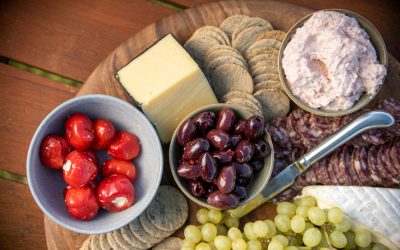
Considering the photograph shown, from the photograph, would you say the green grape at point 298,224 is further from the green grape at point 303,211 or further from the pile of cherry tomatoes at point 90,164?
the pile of cherry tomatoes at point 90,164

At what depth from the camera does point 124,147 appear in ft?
4.35

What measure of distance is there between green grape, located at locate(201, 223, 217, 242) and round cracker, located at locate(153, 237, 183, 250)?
0.09 meters

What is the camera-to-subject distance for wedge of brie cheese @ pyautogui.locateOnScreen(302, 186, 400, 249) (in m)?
1.34

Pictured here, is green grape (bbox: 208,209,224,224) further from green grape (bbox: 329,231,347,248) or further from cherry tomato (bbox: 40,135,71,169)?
cherry tomato (bbox: 40,135,71,169)

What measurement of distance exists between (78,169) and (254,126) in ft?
1.42

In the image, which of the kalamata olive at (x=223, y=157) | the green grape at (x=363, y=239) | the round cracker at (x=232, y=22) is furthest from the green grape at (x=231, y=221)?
the round cracker at (x=232, y=22)

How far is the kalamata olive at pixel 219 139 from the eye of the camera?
126 cm

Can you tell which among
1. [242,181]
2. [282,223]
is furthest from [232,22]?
[282,223]

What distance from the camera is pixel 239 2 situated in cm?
148

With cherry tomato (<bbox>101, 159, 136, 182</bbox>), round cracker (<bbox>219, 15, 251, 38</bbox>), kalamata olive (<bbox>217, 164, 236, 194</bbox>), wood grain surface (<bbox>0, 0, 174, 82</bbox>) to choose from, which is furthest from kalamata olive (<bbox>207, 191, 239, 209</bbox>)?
wood grain surface (<bbox>0, 0, 174, 82</bbox>)

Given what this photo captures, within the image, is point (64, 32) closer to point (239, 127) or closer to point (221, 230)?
point (239, 127)

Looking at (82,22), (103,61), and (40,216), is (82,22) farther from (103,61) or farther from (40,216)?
(40,216)

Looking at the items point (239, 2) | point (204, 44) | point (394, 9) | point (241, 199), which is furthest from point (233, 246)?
point (394, 9)

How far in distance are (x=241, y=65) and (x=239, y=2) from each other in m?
0.20
